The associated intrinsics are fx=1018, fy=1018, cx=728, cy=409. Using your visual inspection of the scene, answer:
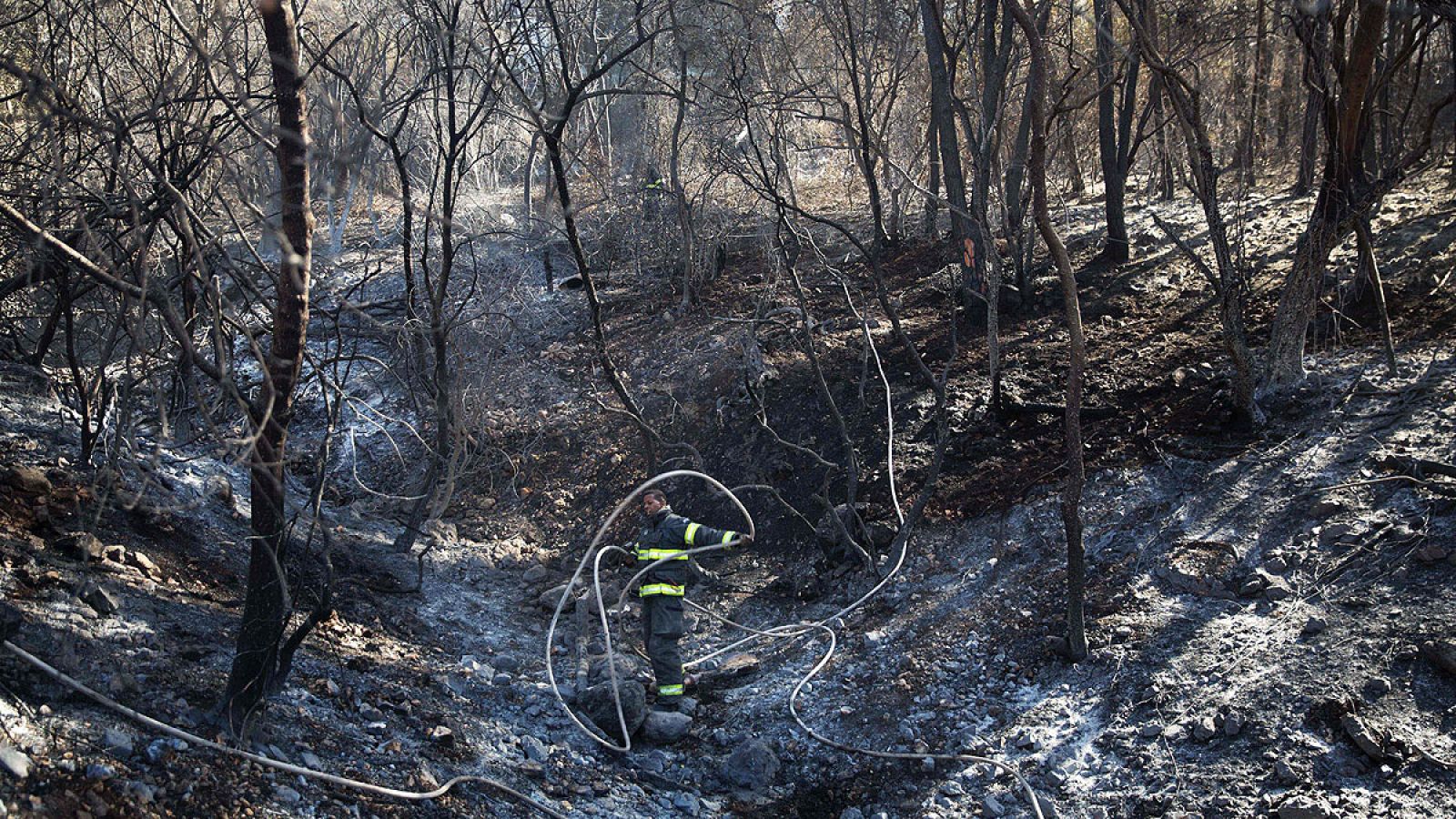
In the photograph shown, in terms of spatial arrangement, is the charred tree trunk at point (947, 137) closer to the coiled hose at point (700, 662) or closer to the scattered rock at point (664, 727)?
the coiled hose at point (700, 662)

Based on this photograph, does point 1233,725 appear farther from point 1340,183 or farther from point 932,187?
point 932,187

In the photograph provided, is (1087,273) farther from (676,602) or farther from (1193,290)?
(676,602)

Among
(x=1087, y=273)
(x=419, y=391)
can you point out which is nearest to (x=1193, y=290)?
(x=1087, y=273)

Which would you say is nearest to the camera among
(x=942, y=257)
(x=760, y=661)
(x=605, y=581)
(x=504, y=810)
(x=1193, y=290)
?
(x=504, y=810)

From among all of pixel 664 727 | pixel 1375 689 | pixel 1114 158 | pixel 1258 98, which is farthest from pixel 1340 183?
pixel 1258 98

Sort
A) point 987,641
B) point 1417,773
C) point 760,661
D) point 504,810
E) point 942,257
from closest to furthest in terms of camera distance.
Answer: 1. point 1417,773
2. point 504,810
3. point 987,641
4. point 760,661
5. point 942,257

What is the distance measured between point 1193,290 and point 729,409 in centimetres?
486

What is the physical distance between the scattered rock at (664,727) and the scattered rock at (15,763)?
3235mm

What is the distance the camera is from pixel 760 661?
7129mm

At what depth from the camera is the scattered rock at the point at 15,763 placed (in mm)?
3668

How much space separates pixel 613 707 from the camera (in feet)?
20.0

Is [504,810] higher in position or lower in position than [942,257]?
lower

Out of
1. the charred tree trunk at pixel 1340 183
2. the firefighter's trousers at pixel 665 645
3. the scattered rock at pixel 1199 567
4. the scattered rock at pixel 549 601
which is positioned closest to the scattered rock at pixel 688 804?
the firefighter's trousers at pixel 665 645

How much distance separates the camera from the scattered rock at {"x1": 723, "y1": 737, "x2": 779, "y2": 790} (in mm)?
5617
